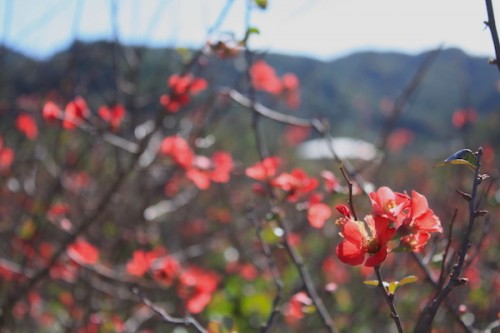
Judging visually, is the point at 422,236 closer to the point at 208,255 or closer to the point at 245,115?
the point at 208,255

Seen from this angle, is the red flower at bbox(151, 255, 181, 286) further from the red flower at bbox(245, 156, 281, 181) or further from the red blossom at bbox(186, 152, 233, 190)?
the red flower at bbox(245, 156, 281, 181)

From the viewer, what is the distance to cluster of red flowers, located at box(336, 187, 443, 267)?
82cm

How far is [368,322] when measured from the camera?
3.56m

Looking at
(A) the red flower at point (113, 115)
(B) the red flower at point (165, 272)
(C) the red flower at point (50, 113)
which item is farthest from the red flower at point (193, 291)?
(C) the red flower at point (50, 113)

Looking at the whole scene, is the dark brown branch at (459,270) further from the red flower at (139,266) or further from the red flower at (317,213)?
the red flower at (139,266)

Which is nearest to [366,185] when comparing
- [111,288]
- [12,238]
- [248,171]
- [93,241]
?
[248,171]

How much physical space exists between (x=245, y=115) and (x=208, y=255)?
4.11m

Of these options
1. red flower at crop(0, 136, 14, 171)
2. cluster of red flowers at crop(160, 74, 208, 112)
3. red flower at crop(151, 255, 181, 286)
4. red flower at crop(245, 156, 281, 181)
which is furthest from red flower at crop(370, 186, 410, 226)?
red flower at crop(0, 136, 14, 171)

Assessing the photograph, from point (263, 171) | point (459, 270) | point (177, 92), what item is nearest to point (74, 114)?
point (177, 92)

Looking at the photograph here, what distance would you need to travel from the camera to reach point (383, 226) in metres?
0.82

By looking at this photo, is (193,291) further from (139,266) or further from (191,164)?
(191,164)

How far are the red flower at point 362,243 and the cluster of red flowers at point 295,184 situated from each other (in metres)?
0.65

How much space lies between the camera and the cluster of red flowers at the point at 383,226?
32.3 inches

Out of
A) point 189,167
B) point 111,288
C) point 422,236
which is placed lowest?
point 111,288
